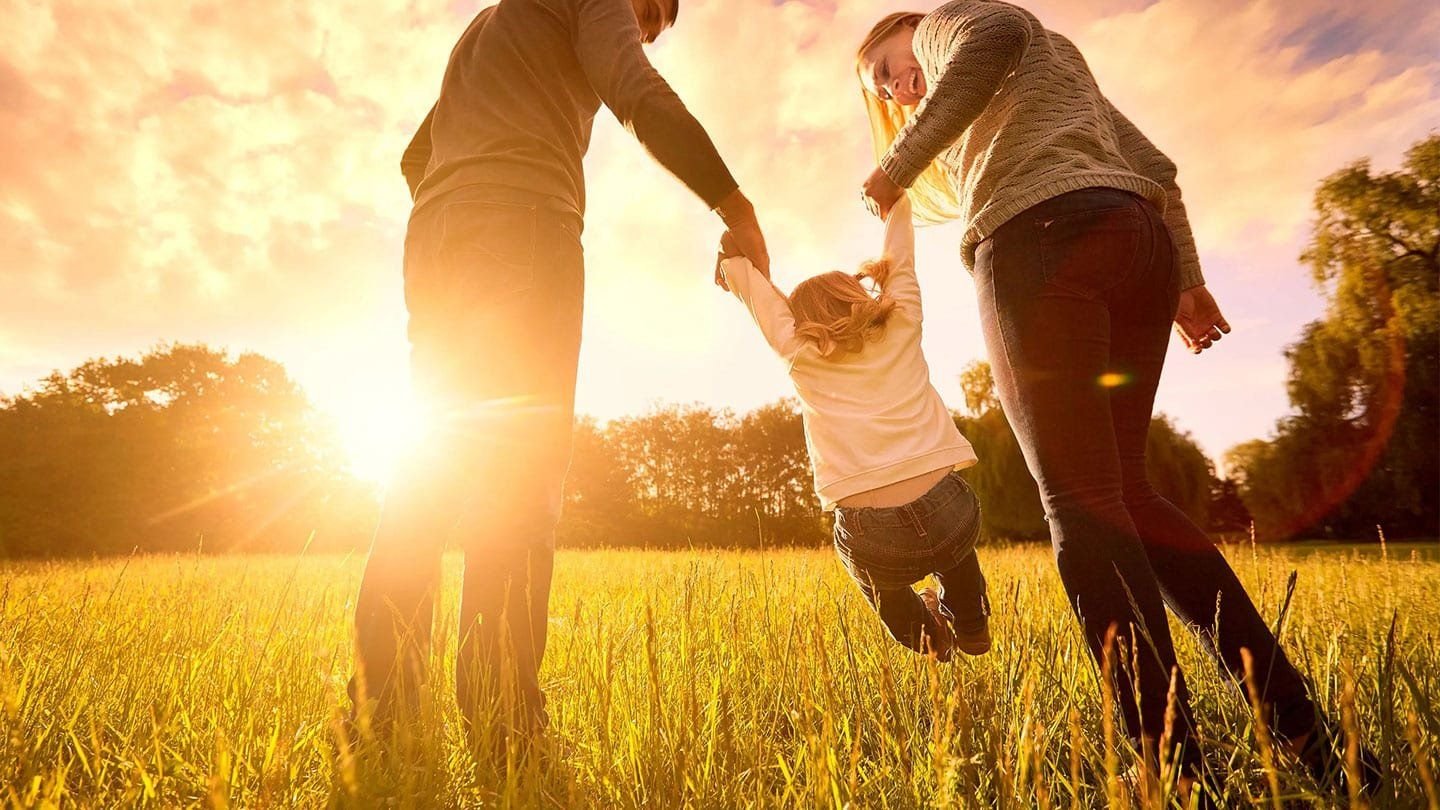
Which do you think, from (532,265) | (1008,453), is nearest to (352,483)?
(1008,453)

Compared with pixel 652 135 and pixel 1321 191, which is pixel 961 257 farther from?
pixel 1321 191

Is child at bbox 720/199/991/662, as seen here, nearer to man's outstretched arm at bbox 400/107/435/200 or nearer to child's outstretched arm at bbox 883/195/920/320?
child's outstretched arm at bbox 883/195/920/320

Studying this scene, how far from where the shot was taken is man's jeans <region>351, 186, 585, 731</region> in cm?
163

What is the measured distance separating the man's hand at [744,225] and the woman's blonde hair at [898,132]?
19.4 inches

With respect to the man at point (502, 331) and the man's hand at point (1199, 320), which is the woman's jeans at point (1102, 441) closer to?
the man's hand at point (1199, 320)

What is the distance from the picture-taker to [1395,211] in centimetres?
2167

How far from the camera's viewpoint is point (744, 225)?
2.04 metres

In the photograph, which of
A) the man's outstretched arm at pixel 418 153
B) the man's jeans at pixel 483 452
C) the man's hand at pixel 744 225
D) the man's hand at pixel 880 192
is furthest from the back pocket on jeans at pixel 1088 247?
the man's outstretched arm at pixel 418 153

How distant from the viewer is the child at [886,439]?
217 cm

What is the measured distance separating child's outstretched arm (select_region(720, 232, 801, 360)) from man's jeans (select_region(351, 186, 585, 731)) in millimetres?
713

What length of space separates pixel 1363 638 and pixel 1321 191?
26.6m

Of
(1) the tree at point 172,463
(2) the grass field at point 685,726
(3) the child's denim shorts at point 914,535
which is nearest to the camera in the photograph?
(2) the grass field at point 685,726

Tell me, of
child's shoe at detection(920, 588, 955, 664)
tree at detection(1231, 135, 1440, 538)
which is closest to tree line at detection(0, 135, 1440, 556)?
→ tree at detection(1231, 135, 1440, 538)

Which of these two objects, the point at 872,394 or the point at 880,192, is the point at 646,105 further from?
the point at 872,394
